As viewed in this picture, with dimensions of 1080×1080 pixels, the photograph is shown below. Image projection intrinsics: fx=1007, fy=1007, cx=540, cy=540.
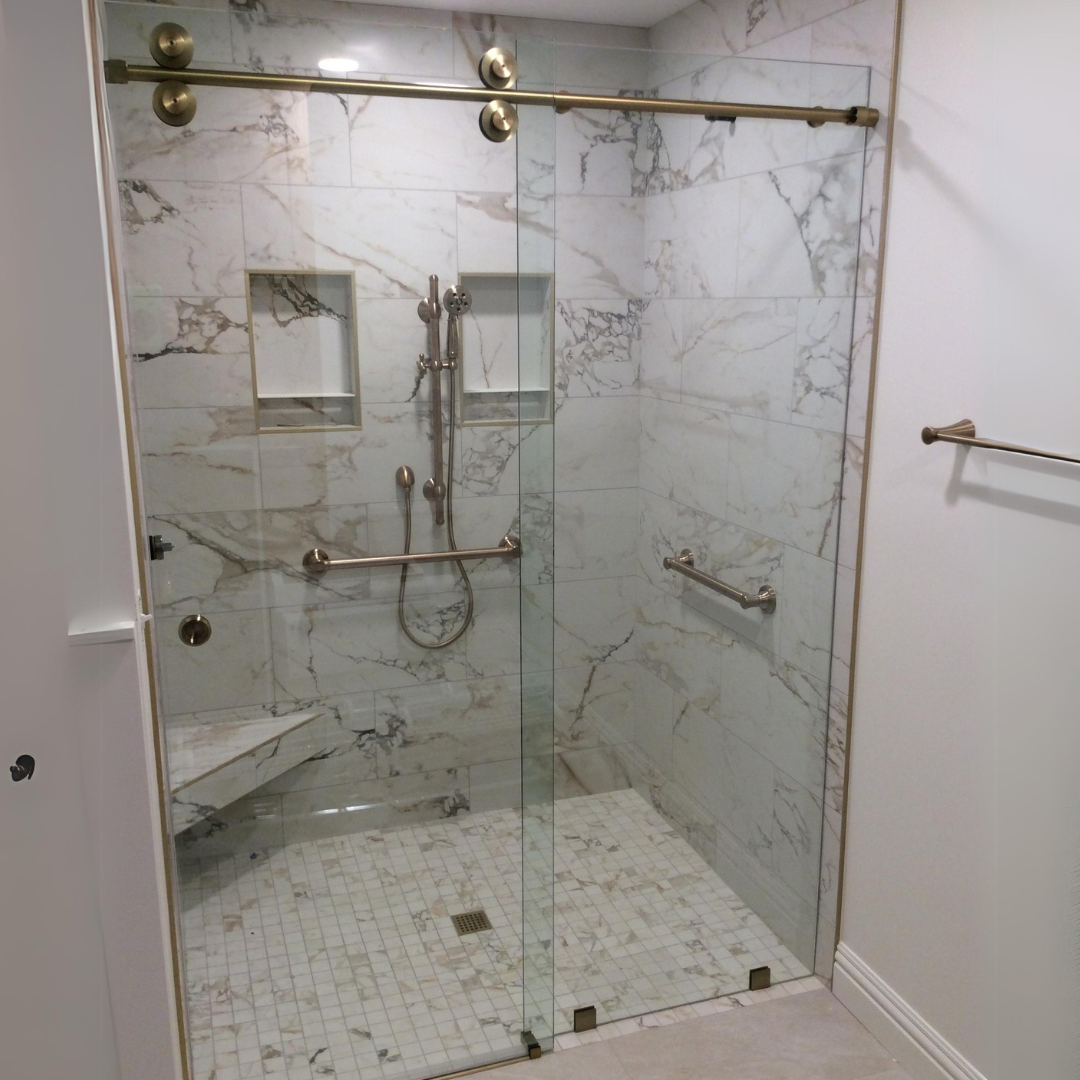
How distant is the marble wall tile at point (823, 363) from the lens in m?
2.03

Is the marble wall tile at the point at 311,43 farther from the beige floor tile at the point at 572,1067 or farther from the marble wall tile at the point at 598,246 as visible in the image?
the beige floor tile at the point at 572,1067

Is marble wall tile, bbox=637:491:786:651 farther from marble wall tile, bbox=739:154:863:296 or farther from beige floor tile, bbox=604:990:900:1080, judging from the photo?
beige floor tile, bbox=604:990:900:1080

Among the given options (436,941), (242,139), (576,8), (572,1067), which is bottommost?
(572,1067)

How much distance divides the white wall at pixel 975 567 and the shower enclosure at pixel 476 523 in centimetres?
18

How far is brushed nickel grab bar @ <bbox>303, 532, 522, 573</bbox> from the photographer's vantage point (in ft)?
6.40

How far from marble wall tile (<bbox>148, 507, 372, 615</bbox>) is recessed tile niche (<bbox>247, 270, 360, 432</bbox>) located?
0.60 feet

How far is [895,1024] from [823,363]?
1357 mm

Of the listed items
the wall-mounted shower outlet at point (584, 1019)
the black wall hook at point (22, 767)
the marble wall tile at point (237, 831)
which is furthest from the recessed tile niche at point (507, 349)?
the wall-mounted shower outlet at point (584, 1019)

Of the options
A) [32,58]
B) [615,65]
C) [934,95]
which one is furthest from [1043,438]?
[32,58]

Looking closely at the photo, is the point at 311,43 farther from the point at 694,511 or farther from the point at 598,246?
the point at 694,511

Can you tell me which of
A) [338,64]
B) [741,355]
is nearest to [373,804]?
[741,355]

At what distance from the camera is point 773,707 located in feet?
7.14

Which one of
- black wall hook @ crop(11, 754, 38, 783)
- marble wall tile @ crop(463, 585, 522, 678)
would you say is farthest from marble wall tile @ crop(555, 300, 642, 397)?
black wall hook @ crop(11, 754, 38, 783)

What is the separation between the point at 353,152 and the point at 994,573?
1.33m
